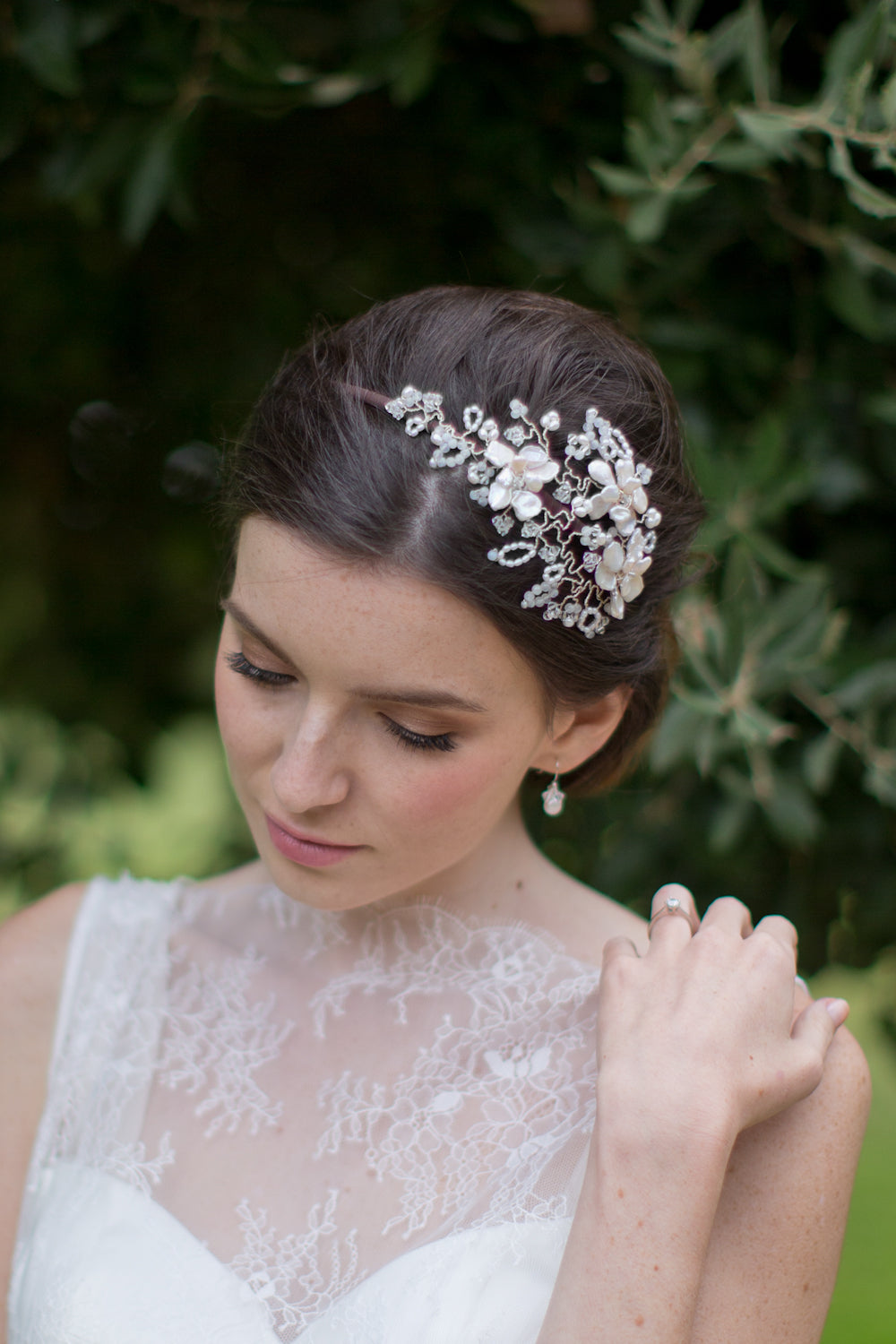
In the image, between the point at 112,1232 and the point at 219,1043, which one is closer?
the point at 112,1232

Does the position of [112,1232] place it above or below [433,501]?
below

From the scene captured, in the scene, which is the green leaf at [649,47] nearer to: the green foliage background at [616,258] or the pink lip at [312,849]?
the green foliage background at [616,258]

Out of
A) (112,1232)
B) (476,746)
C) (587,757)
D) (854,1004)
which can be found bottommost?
(854,1004)

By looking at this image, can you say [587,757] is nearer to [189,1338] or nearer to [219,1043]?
[219,1043]

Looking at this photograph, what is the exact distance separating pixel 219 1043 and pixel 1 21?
1.73 m

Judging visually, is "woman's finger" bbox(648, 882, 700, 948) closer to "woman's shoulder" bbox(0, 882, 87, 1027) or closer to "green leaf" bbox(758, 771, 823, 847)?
"green leaf" bbox(758, 771, 823, 847)

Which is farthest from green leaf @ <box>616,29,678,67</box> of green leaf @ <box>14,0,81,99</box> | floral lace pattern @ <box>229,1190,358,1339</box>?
floral lace pattern @ <box>229,1190,358,1339</box>

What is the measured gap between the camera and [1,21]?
75.9 inches

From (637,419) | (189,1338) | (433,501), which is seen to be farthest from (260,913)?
(637,419)

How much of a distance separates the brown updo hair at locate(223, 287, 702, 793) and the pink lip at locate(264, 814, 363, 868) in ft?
1.10

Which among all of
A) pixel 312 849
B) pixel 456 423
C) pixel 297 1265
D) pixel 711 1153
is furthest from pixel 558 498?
pixel 297 1265

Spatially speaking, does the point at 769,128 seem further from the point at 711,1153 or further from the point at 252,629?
the point at 711,1153

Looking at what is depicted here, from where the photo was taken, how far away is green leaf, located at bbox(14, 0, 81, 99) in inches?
70.7

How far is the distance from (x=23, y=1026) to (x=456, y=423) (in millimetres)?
1138
